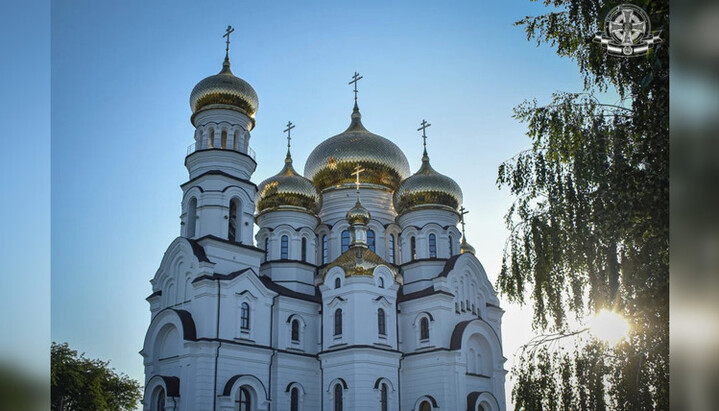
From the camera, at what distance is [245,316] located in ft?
64.1

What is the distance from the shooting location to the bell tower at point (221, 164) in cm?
2047

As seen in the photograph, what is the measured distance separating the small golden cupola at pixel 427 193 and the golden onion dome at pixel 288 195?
3441 mm

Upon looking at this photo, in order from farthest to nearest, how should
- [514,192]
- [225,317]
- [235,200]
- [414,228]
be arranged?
1. [414,228]
2. [235,200]
3. [225,317]
4. [514,192]

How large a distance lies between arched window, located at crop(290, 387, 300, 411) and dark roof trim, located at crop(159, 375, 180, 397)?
3.78m

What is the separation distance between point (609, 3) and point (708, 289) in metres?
4.02

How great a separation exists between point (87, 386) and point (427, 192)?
547 inches

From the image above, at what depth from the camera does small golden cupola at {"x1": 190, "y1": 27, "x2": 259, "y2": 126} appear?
21.8m

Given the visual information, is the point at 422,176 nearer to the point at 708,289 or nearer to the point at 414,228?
the point at 414,228

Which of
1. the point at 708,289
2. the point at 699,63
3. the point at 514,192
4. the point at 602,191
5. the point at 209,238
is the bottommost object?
the point at 708,289

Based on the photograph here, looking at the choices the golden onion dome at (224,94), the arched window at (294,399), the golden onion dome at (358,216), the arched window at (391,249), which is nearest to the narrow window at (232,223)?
the golden onion dome at (224,94)

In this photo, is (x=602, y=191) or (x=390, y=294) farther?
(x=390, y=294)

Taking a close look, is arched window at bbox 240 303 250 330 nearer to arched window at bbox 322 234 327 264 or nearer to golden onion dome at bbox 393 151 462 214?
arched window at bbox 322 234 327 264

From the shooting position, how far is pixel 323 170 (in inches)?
1059

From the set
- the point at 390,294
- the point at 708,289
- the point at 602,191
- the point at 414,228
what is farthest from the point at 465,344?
the point at 708,289
